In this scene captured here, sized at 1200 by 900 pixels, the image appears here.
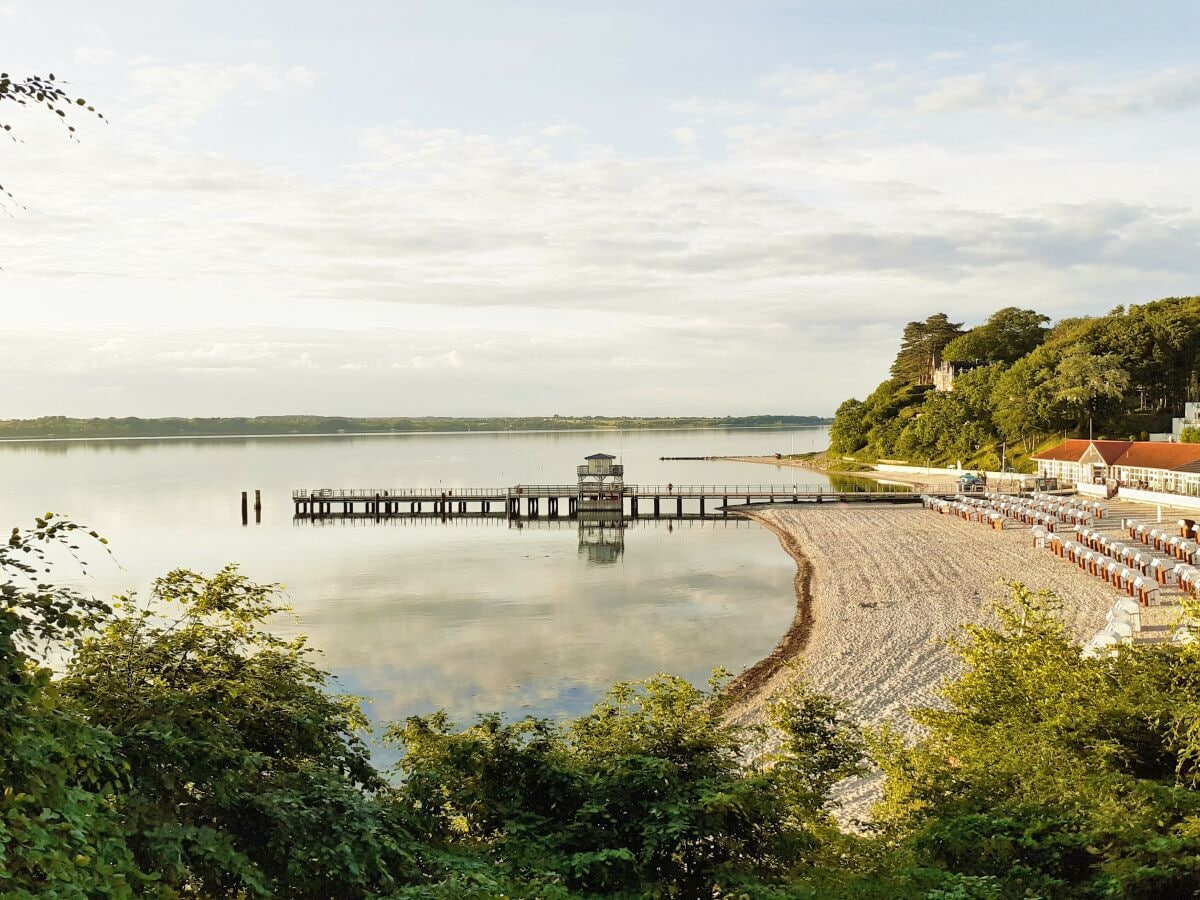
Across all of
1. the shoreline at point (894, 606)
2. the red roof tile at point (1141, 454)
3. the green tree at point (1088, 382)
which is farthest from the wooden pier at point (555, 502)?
the green tree at point (1088, 382)

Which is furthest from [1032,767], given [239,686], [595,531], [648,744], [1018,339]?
[1018,339]

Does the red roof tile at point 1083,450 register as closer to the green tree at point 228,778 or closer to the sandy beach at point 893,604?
the sandy beach at point 893,604

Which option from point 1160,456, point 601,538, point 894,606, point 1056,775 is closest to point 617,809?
point 1056,775

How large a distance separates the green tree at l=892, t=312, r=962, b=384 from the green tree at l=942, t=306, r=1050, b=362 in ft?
45.5

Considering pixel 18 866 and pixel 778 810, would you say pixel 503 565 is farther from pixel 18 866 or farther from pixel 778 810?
pixel 18 866

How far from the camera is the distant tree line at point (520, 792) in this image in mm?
5496

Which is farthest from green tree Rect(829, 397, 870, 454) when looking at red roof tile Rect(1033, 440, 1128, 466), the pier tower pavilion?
the pier tower pavilion

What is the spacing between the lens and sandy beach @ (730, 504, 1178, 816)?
748 inches

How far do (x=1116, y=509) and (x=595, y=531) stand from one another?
90.3ft

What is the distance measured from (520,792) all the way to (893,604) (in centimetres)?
2113

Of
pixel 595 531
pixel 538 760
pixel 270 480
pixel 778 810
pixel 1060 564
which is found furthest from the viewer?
pixel 270 480

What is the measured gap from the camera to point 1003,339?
328ft

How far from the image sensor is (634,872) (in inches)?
288

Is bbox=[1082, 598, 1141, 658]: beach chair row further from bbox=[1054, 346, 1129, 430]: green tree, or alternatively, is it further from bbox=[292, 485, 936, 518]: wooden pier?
bbox=[1054, 346, 1129, 430]: green tree
